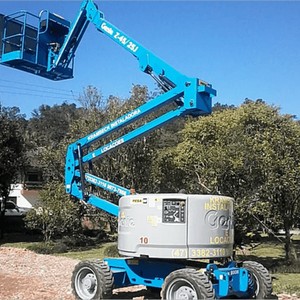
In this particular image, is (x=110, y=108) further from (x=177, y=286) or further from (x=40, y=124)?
(x=40, y=124)

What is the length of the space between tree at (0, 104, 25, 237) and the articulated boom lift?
12074 millimetres

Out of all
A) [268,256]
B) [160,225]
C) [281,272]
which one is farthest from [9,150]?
[160,225]

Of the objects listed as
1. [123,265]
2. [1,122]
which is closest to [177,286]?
[123,265]

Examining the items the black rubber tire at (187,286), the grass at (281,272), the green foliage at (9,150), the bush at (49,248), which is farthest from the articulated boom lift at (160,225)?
the green foliage at (9,150)

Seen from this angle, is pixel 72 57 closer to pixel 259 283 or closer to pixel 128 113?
pixel 128 113

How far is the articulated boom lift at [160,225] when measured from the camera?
8.79m

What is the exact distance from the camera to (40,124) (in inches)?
3824

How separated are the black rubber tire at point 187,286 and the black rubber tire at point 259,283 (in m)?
1.65

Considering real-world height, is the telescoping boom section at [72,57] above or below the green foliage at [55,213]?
above

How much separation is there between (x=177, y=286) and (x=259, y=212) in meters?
6.93

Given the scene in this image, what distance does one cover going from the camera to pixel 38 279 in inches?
496

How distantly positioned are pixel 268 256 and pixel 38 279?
32.8ft

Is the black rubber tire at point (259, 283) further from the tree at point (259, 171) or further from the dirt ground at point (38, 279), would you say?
the tree at point (259, 171)

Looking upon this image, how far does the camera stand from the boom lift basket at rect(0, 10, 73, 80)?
1170 centimetres
